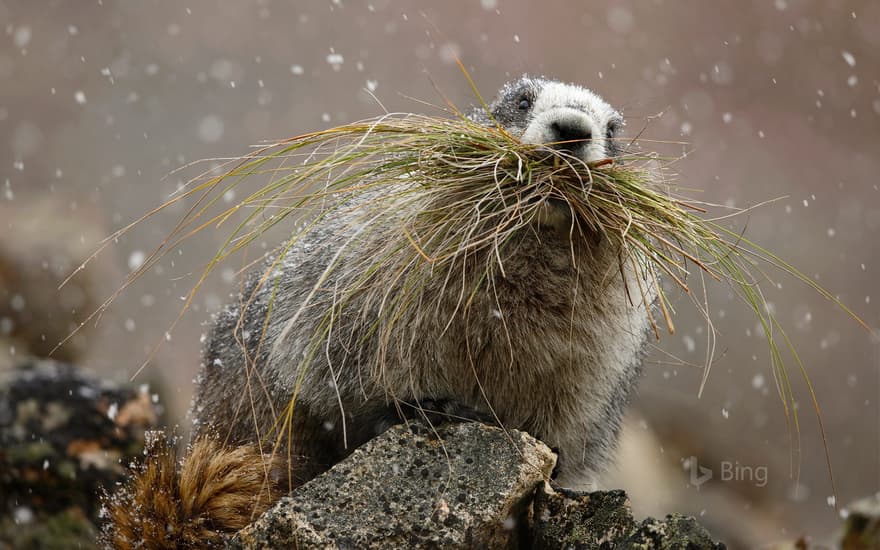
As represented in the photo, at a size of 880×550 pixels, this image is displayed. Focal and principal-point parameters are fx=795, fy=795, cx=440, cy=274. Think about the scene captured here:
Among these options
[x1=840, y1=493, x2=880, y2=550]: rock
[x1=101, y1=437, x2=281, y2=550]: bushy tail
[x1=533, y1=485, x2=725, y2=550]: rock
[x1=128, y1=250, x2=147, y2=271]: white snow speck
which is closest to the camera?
[x1=840, y1=493, x2=880, y2=550]: rock

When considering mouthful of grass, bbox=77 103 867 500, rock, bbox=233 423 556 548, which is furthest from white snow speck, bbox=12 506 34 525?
rock, bbox=233 423 556 548

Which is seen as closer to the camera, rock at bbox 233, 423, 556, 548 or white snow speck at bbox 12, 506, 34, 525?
rock at bbox 233, 423, 556, 548

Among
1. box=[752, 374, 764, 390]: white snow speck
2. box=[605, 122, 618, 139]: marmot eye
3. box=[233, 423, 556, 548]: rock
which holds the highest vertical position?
box=[752, 374, 764, 390]: white snow speck

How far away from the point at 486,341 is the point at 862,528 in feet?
2.87

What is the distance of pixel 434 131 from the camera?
74.2 inches

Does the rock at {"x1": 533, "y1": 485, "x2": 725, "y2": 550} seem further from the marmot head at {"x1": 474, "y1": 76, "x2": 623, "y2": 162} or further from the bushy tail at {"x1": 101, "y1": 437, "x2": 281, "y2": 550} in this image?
the marmot head at {"x1": 474, "y1": 76, "x2": 623, "y2": 162}

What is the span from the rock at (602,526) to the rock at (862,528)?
0.92ft

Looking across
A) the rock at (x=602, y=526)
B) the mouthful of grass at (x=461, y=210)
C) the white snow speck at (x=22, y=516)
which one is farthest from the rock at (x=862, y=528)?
the white snow speck at (x=22, y=516)

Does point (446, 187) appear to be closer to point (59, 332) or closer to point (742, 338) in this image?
point (742, 338)

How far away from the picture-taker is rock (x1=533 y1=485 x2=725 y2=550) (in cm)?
143

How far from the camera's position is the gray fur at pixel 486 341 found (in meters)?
1.82

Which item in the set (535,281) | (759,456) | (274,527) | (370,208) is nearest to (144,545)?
(274,527)

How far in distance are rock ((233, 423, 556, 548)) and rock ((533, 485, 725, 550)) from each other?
0.20ft

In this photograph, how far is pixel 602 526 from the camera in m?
1.54
